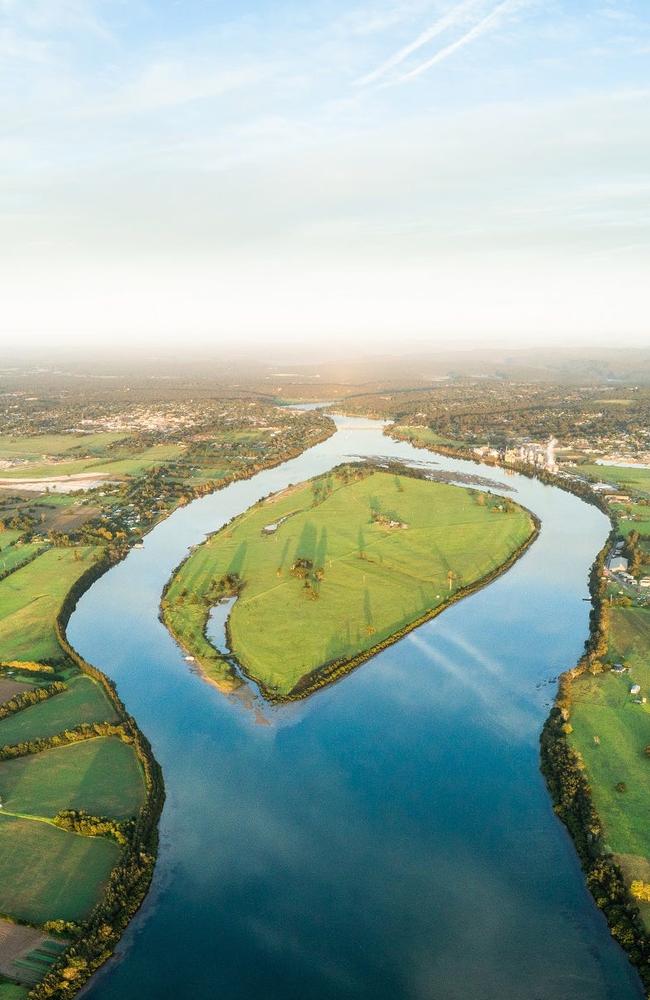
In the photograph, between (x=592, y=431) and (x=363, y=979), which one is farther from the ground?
(x=592, y=431)

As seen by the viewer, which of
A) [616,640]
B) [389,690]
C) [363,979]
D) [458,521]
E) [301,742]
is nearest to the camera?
[363,979]

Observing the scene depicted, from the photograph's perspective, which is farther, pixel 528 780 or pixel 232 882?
pixel 528 780

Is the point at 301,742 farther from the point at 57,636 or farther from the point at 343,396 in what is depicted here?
the point at 343,396

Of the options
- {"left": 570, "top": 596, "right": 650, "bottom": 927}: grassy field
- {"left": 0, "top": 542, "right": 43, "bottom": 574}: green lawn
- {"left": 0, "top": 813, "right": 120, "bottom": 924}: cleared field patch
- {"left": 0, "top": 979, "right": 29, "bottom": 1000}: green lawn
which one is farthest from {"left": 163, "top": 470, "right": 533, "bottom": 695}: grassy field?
{"left": 0, "top": 979, "right": 29, "bottom": 1000}: green lawn

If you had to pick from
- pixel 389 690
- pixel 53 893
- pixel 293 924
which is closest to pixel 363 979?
pixel 293 924

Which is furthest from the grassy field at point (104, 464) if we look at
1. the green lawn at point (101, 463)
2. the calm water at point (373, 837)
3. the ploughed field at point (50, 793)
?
the calm water at point (373, 837)

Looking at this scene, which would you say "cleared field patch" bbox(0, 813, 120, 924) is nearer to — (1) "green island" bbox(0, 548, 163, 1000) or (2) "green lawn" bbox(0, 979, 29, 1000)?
(1) "green island" bbox(0, 548, 163, 1000)

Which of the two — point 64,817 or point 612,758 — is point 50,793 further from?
point 612,758
